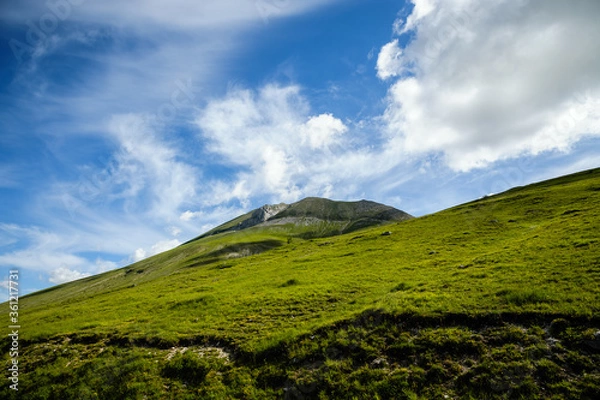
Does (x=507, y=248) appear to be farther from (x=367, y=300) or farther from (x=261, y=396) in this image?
(x=261, y=396)

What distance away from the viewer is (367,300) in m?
23.7

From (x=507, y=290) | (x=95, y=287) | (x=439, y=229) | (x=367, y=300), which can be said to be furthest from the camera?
(x=95, y=287)

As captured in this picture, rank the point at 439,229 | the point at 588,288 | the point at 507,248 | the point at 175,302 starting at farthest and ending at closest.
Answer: the point at 439,229 < the point at 175,302 < the point at 507,248 < the point at 588,288

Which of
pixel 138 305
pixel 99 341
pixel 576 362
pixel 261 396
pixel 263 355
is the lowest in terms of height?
pixel 576 362

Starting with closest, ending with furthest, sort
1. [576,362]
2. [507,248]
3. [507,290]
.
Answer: [576,362] < [507,290] < [507,248]

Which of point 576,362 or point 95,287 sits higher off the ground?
point 95,287

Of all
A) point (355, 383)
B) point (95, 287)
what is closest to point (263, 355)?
point (355, 383)

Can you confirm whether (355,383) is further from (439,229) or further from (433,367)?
(439,229)

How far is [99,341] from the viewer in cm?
2509

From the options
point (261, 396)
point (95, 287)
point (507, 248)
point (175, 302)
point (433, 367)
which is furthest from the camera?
point (95, 287)

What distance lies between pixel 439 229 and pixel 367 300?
4243cm

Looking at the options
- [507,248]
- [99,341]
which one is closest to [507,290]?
[507,248]

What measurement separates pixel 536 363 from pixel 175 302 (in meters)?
36.7

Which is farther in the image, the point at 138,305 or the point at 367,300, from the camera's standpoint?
the point at 138,305
